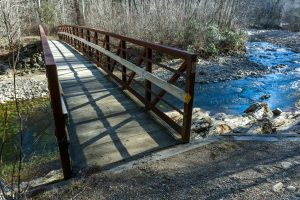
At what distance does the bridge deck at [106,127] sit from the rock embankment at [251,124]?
1.41 m

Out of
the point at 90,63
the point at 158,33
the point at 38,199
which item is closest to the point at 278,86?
the point at 158,33

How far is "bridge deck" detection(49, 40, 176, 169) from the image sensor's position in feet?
13.5

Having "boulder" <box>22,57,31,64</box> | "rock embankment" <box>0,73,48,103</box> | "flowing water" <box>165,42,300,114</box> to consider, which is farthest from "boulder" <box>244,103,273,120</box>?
"boulder" <box>22,57,31,64</box>

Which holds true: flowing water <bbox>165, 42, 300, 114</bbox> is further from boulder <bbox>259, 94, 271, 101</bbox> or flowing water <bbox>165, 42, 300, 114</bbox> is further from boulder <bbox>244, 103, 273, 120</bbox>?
boulder <bbox>244, 103, 273, 120</bbox>

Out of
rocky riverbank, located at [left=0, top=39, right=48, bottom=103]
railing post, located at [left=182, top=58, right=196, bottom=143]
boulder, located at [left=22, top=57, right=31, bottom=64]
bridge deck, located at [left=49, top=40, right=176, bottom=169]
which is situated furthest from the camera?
boulder, located at [left=22, top=57, right=31, bottom=64]

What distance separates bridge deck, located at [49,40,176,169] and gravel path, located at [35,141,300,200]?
518 mm

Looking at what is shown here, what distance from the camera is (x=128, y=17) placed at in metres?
18.2

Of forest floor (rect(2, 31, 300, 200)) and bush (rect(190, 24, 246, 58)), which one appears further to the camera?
bush (rect(190, 24, 246, 58))

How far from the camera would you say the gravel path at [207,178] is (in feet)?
10.1

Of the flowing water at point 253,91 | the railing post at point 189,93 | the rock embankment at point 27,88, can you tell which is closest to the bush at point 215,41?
the flowing water at point 253,91

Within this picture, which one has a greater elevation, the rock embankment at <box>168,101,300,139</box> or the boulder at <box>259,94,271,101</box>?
the rock embankment at <box>168,101,300,139</box>

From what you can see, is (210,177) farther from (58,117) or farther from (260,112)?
(260,112)

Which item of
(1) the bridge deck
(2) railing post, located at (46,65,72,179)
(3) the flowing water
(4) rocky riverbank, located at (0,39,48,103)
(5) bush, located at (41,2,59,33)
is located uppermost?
(5) bush, located at (41,2,59,33)

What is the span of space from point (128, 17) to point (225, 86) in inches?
314
